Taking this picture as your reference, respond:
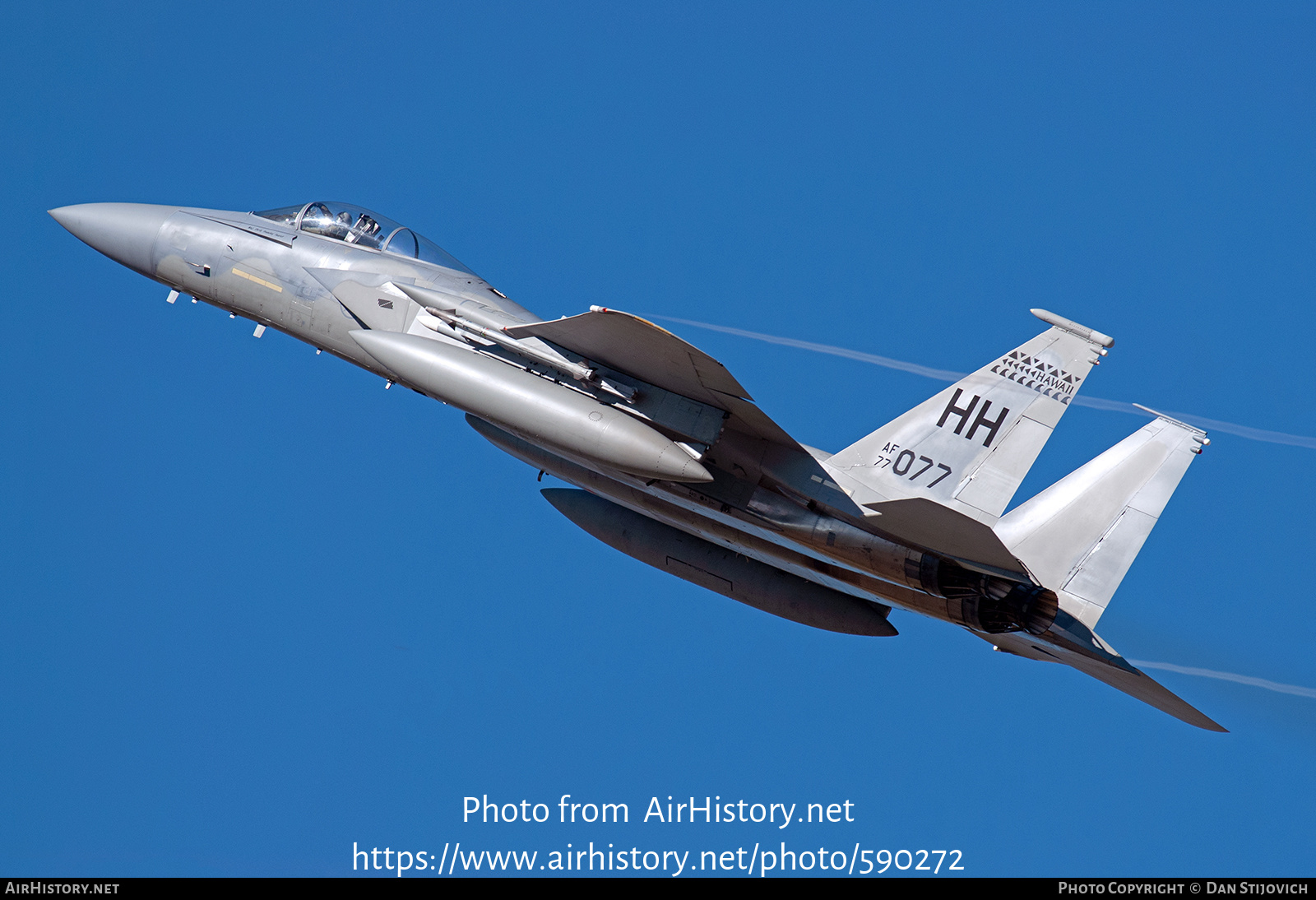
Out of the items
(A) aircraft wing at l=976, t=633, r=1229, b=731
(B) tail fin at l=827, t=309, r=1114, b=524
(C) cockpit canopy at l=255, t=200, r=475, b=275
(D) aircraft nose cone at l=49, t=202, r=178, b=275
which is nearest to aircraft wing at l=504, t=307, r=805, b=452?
(B) tail fin at l=827, t=309, r=1114, b=524

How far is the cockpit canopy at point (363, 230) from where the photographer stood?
1237 cm

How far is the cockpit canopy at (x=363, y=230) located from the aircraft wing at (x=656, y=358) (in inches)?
96.1

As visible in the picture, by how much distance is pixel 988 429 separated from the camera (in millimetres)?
10500

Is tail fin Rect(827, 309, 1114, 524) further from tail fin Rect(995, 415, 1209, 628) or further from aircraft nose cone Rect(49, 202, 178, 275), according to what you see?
aircraft nose cone Rect(49, 202, 178, 275)

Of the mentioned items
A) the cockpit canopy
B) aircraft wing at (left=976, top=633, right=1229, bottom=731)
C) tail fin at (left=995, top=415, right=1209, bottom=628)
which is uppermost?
the cockpit canopy

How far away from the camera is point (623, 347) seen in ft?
32.8

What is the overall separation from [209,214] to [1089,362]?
9513 millimetres

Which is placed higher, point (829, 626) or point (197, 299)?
point (197, 299)

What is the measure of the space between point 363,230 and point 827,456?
5621 mm

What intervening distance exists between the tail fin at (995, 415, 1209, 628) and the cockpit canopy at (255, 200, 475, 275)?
21.1ft

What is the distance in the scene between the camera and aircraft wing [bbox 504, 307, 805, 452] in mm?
9414
